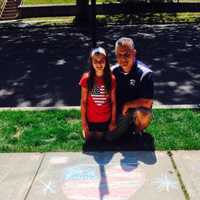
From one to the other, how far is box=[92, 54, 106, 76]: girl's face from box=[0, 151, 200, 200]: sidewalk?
3.50 ft

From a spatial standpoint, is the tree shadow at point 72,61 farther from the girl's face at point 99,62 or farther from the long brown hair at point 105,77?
the girl's face at point 99,62

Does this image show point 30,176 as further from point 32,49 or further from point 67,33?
point 67,33

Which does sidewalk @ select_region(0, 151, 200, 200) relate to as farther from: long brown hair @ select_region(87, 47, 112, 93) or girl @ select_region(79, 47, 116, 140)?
long brown hair @ select_region(87, 47, 112, 93)

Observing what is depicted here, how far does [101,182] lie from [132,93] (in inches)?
59.8

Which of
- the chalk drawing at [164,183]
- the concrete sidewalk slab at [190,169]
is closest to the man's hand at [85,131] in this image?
the concrete sidewalk slab at [190,169]

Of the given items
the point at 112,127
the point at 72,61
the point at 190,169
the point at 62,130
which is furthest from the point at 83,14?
the point at 190,169

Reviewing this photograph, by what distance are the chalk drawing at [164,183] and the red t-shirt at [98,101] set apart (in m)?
1.32

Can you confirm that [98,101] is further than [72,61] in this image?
No

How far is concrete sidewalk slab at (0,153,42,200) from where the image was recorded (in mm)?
4957

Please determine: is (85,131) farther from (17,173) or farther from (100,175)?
(17,173)

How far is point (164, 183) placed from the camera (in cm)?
505

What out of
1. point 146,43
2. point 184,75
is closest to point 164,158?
point 184,75

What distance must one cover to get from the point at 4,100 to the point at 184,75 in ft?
13.2

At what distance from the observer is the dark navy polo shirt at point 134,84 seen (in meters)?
6.07
